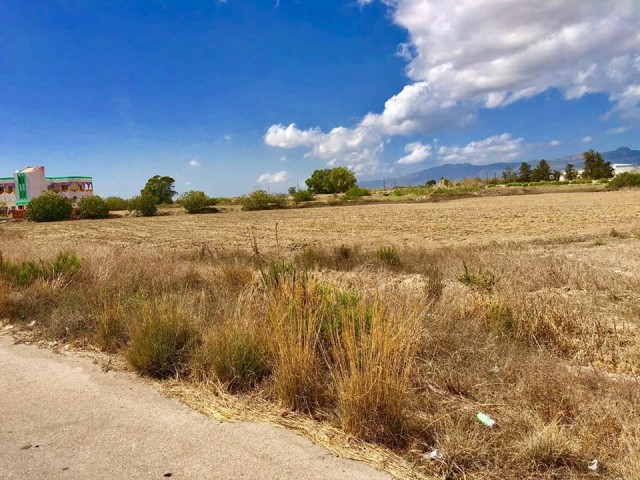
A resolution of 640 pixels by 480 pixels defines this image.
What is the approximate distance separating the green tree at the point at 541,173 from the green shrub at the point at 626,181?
45202mm

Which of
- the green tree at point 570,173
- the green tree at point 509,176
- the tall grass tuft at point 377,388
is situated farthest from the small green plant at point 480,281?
the green tree at point 570,173

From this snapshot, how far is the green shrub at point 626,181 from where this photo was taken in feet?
218

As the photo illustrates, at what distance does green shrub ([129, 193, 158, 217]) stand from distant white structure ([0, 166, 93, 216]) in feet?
28.1

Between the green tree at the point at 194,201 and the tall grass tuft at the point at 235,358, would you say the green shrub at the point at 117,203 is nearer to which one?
the green tree at the point at 194,201

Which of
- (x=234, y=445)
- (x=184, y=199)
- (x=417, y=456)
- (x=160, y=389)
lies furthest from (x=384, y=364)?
(x=184, y=199)

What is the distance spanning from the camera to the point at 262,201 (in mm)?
60875

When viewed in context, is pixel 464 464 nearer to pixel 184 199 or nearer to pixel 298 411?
pixel 298 411

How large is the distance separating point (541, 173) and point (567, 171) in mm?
13527

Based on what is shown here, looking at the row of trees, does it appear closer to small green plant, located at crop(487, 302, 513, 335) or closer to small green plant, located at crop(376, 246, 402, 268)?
small green plant, located at crop(376, 246, 402, 268)

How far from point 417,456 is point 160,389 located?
2.48 metres

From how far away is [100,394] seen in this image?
13.7 ft

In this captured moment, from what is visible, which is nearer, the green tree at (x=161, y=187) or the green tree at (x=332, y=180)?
the green tree at (x=161, y=187)

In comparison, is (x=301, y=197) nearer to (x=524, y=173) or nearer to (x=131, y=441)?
(x=131, y=441)

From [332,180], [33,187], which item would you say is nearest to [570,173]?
[332,180]
